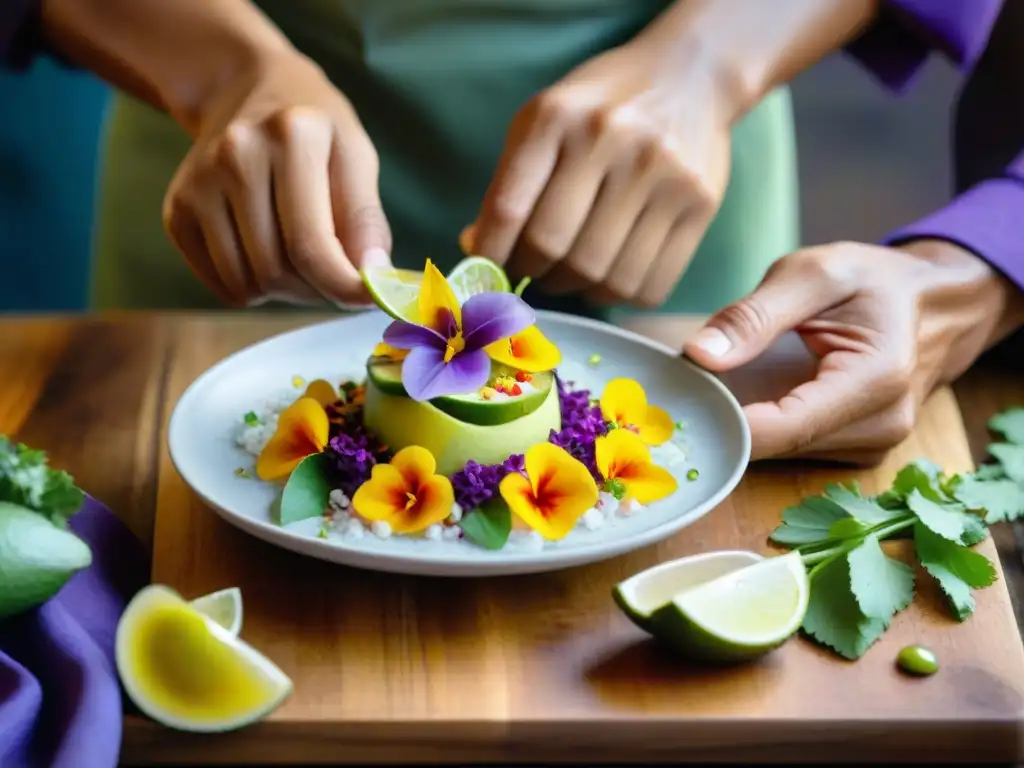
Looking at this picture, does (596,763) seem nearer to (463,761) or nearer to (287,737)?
(463,761)

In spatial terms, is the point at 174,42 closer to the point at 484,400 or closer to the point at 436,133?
the point at 436,133

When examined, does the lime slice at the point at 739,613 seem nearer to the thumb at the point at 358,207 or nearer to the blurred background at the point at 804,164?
the thumb at the point at 358,207

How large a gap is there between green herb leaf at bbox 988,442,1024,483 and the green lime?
0.40 metres

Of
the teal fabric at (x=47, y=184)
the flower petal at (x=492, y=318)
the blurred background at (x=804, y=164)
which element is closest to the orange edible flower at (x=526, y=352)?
the flower petal at (x=492, y=318)

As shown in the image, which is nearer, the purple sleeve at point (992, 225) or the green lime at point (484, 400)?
the green lime at point (484, 400)

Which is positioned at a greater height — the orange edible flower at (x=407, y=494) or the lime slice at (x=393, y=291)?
the lime slice at (x=393, y=291)

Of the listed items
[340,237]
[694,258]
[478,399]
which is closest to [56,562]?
[478,399]

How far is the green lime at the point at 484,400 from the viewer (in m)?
0.85

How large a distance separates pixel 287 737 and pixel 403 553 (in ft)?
0.42

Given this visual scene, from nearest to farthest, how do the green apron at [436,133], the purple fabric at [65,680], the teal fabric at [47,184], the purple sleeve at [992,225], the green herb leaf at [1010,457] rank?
the purple fabric at [65,680] → the green herb leaf at [1010,457] → the purple sleeve at [992,225] → the green apron at [436,133] → the teal fabric at [47,184]

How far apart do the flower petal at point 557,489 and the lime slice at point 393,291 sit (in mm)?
147

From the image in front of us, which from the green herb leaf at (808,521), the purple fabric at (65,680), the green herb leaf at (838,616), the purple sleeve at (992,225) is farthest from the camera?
the purple sleeve at (992,225)

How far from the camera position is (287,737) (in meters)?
0.73

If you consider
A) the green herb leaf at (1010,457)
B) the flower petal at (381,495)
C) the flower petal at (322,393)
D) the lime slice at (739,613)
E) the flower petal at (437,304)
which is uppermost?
the flower petal at (437,304)
